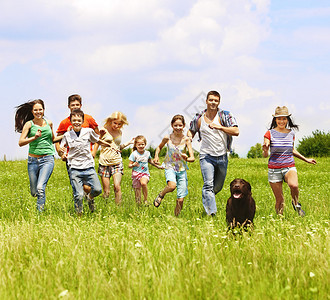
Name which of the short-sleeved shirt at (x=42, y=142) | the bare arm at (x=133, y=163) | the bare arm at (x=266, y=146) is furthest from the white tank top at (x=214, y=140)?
the short-sleeved shirt at (x=42, y=142)

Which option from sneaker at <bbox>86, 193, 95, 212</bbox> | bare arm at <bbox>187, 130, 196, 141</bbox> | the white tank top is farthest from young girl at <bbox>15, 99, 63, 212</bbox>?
the white tank top

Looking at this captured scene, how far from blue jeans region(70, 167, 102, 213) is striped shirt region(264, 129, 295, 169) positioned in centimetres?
335

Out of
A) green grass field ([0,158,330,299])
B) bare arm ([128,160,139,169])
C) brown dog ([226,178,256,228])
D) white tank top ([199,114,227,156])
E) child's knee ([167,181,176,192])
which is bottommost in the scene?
green grass field ([0,158,330,299])

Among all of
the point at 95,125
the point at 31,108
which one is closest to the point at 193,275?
the point at 95,125

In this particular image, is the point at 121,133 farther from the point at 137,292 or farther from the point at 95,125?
the point at 137,292

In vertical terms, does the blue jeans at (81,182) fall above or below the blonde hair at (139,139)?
below

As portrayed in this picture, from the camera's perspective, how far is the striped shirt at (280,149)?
27.4 ft

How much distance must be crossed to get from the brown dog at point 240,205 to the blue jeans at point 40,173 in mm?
3767

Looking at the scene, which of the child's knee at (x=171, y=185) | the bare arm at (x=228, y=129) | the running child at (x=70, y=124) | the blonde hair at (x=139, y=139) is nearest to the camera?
the bare arm at (x=228, y=129)

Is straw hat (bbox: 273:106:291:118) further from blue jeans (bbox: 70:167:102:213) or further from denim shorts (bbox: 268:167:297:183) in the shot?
blue jeans (bbox: 70:167:102:213)

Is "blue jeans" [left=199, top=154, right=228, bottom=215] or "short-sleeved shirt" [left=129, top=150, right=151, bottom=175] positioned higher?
"short-sleeved shirt" [left=129, top=150, right=151, bottom=175]

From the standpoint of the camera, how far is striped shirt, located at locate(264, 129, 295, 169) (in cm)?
835

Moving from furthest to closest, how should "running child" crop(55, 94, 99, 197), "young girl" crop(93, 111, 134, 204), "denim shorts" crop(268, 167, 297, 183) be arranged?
"young girl" crop(93, 111, 134, 204)
"running child" crop(55, 94, 99, 197)
"denim shorts" crop(268, 167, 297, 183)

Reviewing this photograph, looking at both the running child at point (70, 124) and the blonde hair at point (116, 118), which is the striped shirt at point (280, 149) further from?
the running child at point (70, 124)
